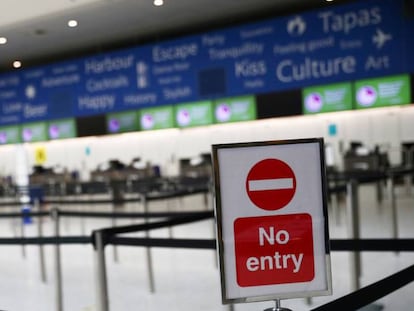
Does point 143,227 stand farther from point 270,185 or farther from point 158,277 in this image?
point 158,277

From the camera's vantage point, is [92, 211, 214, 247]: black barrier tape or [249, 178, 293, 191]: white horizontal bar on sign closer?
[249, 178, 293, 191]: white horizontal bar on sign

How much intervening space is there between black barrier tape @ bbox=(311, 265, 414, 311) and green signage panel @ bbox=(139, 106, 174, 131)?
28.5ft

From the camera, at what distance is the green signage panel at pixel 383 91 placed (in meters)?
8.15

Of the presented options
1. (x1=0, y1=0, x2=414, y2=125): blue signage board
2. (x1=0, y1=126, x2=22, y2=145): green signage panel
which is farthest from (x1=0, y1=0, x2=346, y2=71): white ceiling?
(x1=0, y1=126, x2=22, y2=145): green signage panel

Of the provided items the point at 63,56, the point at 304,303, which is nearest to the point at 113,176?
the point at 63,56

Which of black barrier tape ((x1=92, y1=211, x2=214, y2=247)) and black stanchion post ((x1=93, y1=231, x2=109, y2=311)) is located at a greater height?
black barrier tape ((x1=92, y1=211, x2=214, y2=247))

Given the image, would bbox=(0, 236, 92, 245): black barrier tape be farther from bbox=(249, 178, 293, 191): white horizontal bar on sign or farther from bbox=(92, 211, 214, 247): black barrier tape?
bbox=(249, 178, 293, 191): white horizontal bar on sign

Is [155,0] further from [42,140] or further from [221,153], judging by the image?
[42,140]

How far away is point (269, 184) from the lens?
5.59ft

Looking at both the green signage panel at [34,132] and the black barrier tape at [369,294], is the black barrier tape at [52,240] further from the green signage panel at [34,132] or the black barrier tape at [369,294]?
the green signage panel at [34,132]

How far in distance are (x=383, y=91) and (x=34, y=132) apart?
785cm

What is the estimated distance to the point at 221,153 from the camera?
169cm

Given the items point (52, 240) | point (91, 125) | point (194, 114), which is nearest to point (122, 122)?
point (91, 125)

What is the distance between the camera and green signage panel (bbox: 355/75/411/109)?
8148 mm
